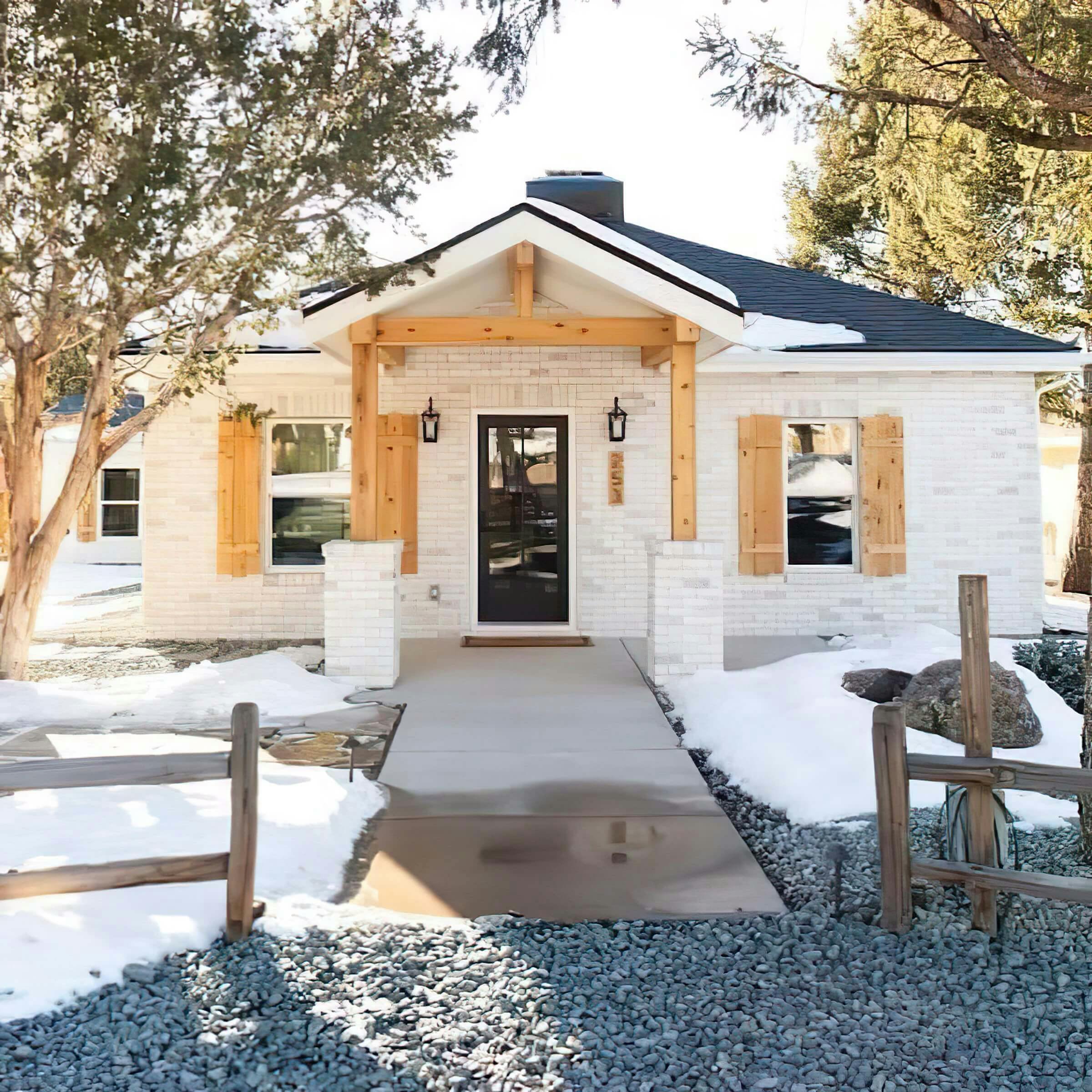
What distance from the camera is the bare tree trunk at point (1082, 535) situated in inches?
632

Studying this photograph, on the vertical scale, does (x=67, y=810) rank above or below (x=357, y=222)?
below

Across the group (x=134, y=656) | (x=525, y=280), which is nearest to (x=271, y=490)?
(x=134, y=656)

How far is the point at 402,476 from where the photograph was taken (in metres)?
9.56

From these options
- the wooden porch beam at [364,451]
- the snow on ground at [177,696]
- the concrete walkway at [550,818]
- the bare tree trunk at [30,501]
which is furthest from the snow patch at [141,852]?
the wooden porch beam at [364,451]

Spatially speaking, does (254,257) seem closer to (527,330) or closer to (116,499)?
(527,330)

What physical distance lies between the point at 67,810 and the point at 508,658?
14.8 ft

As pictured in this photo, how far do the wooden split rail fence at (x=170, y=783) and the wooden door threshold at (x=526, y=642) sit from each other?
595cm

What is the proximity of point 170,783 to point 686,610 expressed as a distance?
5095 mm

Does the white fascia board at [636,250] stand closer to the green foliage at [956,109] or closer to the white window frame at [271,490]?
the green foliage at [956,109]

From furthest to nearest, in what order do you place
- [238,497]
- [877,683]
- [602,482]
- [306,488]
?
[306,488] < [602,482] < [238,497] < [877,683]

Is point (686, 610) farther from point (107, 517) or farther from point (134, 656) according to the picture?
point (107, 517)

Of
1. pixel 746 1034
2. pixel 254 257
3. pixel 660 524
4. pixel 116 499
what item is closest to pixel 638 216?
pixel 660 524

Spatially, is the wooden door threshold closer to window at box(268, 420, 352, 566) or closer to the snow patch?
window at box(268, 420, 352, 566)

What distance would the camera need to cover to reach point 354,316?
7.34 meters
